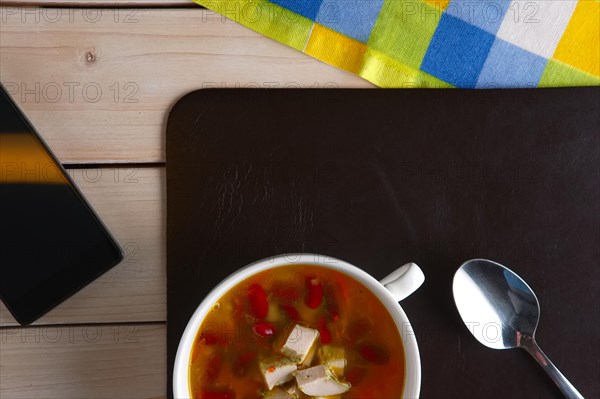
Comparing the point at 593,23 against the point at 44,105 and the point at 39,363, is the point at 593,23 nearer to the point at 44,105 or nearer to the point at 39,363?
the point at 44,105

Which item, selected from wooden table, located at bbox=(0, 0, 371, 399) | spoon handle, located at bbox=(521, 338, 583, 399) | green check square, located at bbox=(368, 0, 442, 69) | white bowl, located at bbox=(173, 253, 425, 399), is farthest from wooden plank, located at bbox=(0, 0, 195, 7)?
spoon handle, located at bbox=(521, 338, 583, 399)

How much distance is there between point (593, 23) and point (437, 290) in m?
0.38

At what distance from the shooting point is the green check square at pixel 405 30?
0.76m

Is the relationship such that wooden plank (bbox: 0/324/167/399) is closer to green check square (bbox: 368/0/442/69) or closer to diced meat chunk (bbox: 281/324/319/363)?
diced meat chunk (bbox: 281/324/319/363)

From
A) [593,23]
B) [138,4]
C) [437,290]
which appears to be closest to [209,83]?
[138,4]

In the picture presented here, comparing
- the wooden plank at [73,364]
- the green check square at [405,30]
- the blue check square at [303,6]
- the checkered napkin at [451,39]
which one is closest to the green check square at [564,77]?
the checkered napkin at [451,39]

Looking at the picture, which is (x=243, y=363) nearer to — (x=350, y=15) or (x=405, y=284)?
(x=405, y=284)

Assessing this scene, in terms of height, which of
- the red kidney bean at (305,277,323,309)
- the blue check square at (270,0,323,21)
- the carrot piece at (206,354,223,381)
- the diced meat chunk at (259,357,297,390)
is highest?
the blue check square at (270,0,323,21)

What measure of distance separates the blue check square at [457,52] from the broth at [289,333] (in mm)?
295

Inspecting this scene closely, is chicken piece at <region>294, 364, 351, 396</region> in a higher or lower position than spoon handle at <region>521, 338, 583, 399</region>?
lower

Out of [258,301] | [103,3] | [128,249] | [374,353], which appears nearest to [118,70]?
[103,3]

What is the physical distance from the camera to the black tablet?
714mm

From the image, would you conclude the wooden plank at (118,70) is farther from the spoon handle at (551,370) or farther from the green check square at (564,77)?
the spoon handle at (551,370)

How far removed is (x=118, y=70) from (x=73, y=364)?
0.35 meters
